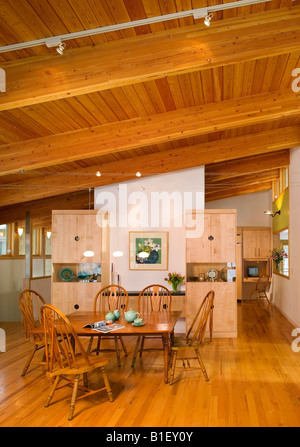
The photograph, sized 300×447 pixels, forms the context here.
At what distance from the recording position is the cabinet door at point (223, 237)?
6.95 meters

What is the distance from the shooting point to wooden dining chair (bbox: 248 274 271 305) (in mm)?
11938

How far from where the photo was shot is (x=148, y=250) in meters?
7.52

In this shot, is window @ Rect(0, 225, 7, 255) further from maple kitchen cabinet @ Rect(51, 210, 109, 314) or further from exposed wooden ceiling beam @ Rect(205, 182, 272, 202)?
exposed wooden ceiling beam @ Rect(205, 182, 272, 202)

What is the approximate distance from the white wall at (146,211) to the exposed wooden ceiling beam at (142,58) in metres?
3.72

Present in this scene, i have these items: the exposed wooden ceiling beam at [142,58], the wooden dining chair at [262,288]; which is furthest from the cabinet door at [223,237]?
the wooden dining chair at [262,288]

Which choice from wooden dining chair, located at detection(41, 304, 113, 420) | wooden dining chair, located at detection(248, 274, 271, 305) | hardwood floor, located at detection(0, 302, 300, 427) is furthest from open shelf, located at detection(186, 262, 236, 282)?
wooden dining chair, located at detection(248, 274, 271, 305)

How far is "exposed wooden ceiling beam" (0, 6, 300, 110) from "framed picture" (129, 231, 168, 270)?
3.88 m

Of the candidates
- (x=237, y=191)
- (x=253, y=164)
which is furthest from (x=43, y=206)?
(x=237, y=191)

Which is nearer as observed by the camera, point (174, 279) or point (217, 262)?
point (217, 262)

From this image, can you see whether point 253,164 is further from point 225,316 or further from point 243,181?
point 225,316

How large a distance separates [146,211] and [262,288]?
611 cm

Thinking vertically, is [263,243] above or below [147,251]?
above

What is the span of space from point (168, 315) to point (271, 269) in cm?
772

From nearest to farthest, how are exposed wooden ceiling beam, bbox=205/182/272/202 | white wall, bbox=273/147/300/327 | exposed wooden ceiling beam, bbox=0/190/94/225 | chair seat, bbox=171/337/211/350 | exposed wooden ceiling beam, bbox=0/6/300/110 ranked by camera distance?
exposed wooden ceiling beam, bbox=0/6/300/110 < chair seat, bbox=171/337/211/350 < white wall, bbox=273/147/300/327 < exposed wooden ceiling beam, bbox=0/190/94/225 < exposed wooden ceiling beam, bbox=205/182/272/202
